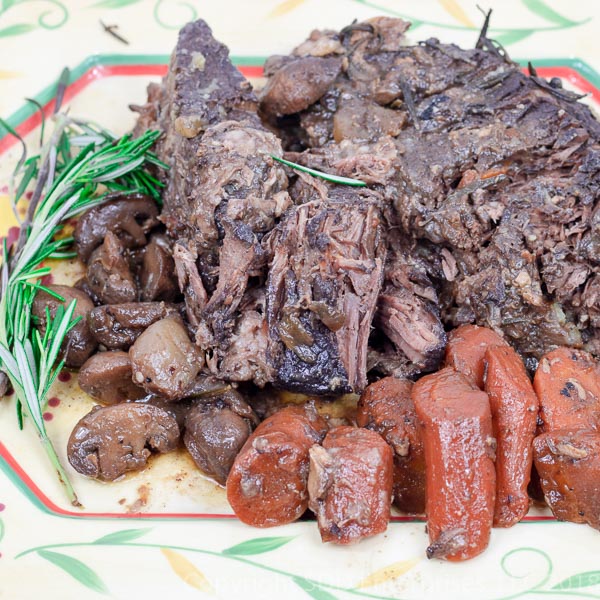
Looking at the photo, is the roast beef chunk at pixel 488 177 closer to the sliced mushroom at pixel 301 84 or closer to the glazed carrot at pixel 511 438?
the sliced mushroom at pixel 301 84

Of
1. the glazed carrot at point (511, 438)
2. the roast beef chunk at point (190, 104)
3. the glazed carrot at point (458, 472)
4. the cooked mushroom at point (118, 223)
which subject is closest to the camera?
the glazed carrot at point (458, 472)

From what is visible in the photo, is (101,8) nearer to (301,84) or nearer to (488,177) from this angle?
(301,84)

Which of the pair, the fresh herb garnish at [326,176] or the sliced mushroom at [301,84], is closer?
the fresh herb garnish at [326,176]

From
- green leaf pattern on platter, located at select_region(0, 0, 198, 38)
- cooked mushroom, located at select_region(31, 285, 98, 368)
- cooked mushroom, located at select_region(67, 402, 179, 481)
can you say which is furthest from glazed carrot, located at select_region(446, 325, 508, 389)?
green leaf pattern on platter, located at select_region(0, 0, 198, 38)

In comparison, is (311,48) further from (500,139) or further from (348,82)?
(500,139)

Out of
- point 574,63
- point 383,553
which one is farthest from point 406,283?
point 574,63

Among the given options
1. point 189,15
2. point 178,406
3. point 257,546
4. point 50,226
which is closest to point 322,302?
point 178,406

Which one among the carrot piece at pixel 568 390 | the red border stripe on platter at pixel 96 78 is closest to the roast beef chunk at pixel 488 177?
the carrot piece at pixel 568 390
